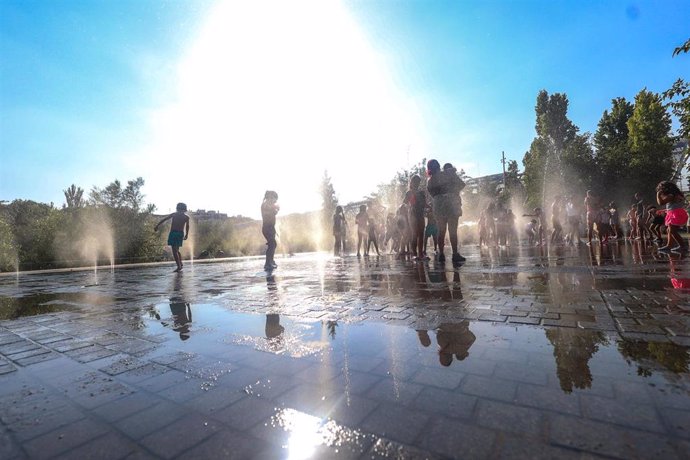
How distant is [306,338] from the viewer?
242 centimetres

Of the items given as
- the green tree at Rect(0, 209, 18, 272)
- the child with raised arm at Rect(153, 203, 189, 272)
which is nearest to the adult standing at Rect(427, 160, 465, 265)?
the child with raised arm at Rect(153, 203, 189, 272)

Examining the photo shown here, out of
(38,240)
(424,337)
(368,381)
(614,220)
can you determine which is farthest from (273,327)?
(38,240)

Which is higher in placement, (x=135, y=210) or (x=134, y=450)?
(x=135, y=210)

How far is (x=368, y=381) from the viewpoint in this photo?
64.9 inches

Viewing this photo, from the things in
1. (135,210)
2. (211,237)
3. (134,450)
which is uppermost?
(135,210)

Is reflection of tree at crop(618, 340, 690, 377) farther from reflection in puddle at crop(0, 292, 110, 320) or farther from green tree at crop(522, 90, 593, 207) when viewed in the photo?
green tree at crop(522, 90, 593, 207)

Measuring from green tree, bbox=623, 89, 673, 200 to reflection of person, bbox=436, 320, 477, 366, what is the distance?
123ft

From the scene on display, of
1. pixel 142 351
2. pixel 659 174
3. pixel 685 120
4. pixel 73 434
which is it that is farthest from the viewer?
pixel 659 174

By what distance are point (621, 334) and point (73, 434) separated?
111 inches

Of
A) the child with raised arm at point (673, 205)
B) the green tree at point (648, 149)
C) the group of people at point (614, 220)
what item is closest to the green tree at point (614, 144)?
the green tree at point (648, 149)

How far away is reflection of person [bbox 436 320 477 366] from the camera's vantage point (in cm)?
191

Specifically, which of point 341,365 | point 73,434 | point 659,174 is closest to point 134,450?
point 73,434

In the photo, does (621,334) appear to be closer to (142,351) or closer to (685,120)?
(142,351)

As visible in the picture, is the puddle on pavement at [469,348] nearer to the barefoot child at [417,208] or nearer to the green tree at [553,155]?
the barefoot child at [417,208]
